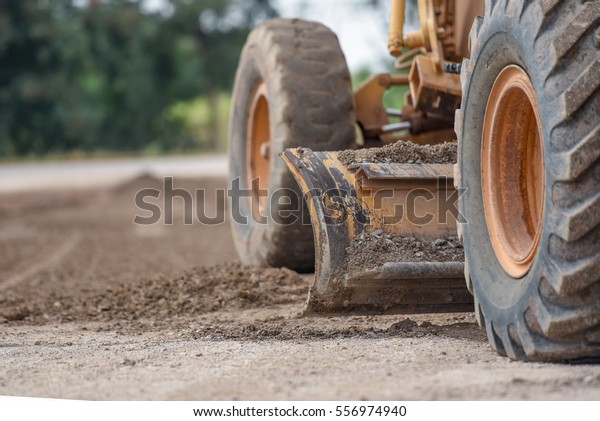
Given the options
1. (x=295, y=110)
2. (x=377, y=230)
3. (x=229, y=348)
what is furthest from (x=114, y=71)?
(x=229, y=348)

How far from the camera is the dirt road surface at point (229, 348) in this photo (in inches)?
127

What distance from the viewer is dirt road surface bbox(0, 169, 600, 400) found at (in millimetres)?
3227

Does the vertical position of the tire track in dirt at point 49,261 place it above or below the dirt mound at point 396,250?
below

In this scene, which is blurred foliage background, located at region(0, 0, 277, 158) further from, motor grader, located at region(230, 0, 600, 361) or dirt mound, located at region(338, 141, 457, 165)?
dirt mound, located at region(338, 141, 457, 165)

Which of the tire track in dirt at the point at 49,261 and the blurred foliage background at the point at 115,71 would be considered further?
the blurred foliage background at the point at 115,71

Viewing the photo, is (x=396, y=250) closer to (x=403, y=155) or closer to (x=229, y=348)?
(x=403, y=155)

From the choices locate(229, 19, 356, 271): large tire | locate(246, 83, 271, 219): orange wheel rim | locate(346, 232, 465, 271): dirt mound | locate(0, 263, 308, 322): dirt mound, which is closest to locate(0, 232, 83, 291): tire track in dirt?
locate(0, 263, 308, 322): dirt mound

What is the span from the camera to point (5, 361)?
13.2 feet

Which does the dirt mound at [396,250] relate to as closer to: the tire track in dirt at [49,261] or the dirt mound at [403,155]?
the dirt mound at [403,155]

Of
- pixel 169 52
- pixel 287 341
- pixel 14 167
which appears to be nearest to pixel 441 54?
pixel 287 341

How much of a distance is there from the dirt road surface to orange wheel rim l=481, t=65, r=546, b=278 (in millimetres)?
452

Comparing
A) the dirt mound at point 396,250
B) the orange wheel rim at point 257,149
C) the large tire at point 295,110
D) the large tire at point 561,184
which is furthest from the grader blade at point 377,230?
the orange wheel rim at point 257,149

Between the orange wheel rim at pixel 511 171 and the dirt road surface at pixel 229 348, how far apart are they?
0.45m
